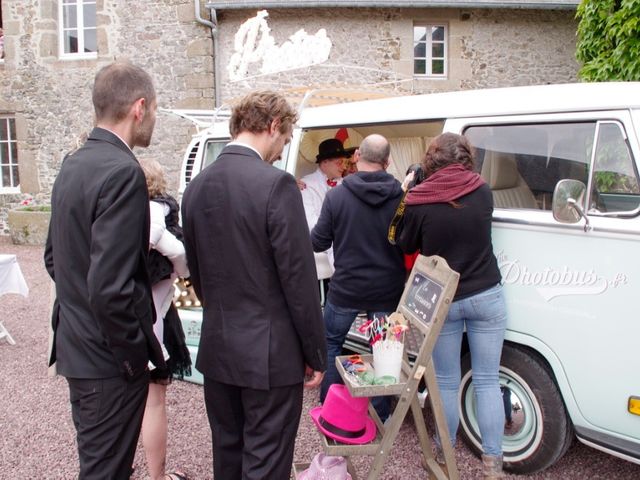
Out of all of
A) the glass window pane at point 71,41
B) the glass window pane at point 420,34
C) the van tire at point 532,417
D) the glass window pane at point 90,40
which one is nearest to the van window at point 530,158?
the van tire at point 532,417

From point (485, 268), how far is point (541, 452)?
1114 millimetres

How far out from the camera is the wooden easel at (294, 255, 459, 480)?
8.77ft

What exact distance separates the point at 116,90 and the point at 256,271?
2.86 feet

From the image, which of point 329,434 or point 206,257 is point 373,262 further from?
point 206,257

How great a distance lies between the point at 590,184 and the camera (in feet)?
9.65

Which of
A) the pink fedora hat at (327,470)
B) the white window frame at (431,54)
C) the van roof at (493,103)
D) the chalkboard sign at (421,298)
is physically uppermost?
the white window frame at (431,54)

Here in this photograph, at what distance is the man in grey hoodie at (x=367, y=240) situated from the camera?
344 cm

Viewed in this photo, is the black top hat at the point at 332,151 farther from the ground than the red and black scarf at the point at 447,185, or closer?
farther from the ground

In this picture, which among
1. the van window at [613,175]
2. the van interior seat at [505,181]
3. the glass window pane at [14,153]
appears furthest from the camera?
the glass window pane at [14,153]

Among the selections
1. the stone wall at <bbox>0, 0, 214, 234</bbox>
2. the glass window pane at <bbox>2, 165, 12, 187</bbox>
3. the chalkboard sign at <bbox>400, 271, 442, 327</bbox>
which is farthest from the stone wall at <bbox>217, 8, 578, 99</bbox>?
the chalkboard sign at <bbox>400, 271, 442, 327</bbox>

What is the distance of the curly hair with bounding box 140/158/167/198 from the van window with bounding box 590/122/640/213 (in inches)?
89.7

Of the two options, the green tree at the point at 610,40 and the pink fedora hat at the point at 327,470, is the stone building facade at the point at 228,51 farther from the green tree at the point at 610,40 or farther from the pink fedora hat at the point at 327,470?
the pink fedora hat at the point at 327,470

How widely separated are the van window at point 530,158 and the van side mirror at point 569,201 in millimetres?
253

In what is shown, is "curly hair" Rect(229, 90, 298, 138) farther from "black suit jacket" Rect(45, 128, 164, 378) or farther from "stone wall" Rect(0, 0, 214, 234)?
"stone wall" Rect(0, 0, 214, 234)
